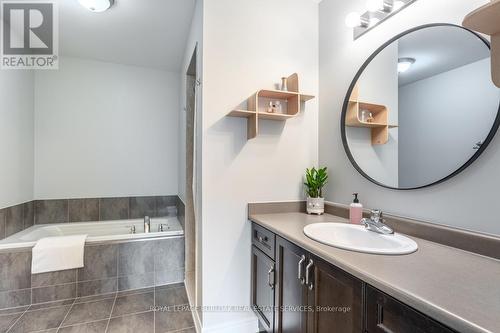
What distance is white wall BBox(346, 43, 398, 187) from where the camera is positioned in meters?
1.36

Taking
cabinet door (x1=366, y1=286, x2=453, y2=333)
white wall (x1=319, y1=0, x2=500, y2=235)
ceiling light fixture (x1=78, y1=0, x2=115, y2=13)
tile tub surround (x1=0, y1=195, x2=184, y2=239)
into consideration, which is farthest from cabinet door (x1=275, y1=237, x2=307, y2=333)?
ceiling light fixture (x1=78, y1=0, x2=115, y2=13)

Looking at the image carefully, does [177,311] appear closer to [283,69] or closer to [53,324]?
[53,324]

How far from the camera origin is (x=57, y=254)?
2.15m

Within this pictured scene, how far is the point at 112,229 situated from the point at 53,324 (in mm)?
1331

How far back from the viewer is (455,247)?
1033 mm

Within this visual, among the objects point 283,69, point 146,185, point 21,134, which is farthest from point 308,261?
point 21,134

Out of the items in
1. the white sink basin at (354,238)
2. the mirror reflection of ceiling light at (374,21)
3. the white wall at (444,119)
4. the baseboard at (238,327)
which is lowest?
the baseboard at (238,327)

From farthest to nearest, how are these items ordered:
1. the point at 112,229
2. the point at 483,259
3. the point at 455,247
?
the point at 112,229 → the point at 455,247 → the point at 483,259

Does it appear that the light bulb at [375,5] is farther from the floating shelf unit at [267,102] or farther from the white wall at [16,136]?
the white wall at [16,136]

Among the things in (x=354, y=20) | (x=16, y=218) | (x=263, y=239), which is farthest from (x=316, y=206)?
(x=16, y=218)

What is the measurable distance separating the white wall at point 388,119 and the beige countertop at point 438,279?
0.43 m

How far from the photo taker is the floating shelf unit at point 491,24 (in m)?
0.74

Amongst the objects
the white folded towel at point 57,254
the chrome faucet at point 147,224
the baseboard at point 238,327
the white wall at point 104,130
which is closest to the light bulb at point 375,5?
the baseboard at point 238,327

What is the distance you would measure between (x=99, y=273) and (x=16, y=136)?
1.71 metres
